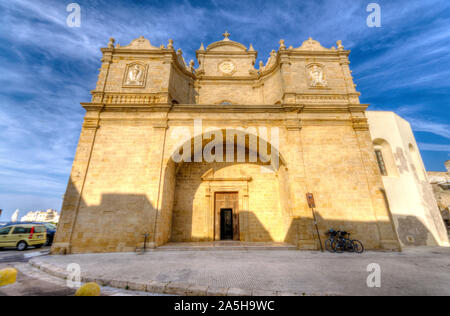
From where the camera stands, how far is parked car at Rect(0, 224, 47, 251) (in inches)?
378

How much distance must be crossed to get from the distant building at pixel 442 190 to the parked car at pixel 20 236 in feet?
94.7

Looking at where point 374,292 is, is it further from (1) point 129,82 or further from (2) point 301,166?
(1) point 129,82

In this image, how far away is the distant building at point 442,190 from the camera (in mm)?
14414

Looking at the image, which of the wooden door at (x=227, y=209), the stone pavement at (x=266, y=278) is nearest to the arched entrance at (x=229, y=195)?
the wooden door at (x=227, y=209)

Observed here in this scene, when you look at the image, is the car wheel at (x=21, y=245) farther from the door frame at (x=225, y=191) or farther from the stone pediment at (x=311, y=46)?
the stone pediment at (x=311, y=46)

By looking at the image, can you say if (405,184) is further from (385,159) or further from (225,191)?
(225,191)

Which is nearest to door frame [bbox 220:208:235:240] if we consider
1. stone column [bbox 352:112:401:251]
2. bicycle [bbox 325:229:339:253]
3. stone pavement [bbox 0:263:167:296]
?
bicycle [bbox 325:229:339:253]

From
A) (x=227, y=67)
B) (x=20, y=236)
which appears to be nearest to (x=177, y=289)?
(x=20, y=236)

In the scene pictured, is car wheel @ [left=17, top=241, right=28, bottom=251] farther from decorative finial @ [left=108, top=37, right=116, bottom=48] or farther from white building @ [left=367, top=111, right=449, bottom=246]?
white building @ [left=367, top=111, right=449, bottom=246]

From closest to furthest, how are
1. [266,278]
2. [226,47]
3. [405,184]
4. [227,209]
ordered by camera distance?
[266,278], [405,184], [227,209], [226,47]

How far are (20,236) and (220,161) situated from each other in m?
12.0

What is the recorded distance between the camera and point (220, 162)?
1238cm

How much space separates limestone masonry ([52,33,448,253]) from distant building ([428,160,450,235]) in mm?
11729
